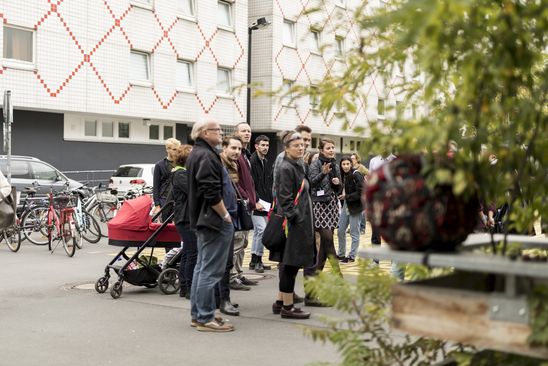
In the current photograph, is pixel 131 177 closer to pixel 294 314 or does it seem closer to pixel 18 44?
pixel 18 44

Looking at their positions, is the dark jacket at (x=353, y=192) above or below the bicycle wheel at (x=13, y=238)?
above

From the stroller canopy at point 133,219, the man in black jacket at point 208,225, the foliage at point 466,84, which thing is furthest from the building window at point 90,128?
the foliage at point 466,84

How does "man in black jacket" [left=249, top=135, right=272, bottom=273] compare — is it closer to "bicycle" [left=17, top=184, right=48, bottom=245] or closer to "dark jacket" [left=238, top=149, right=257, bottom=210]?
"dark jacket" [left=238, top=149, right=257, bottom=210]

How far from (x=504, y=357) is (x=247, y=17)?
33792 millimetres

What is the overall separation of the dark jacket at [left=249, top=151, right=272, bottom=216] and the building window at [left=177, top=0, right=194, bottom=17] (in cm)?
2142

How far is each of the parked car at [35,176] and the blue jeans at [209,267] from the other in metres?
14.8

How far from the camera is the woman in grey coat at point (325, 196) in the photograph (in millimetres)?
9430

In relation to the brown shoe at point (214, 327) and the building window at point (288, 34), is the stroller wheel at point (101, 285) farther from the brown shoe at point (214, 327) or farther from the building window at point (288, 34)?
the building window at point (288, 34)

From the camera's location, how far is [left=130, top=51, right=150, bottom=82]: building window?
96.8ft

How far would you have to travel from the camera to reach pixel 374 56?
2.62m

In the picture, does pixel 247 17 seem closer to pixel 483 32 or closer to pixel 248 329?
pixel 248 329

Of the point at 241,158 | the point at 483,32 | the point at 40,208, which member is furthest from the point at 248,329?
the point at 40,208

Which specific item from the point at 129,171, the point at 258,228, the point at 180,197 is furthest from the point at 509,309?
the point at 129,171

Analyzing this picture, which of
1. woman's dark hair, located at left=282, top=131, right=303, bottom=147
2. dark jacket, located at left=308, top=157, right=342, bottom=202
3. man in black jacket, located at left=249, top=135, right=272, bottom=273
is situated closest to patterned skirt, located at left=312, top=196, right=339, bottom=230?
dark jacket, located at left=308, top=157, right=342, bottom=202
